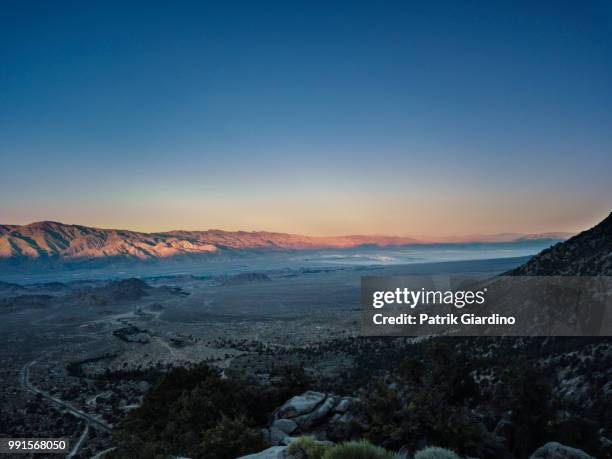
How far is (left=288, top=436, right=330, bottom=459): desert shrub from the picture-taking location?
9271 mm

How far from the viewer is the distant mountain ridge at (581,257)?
133ft

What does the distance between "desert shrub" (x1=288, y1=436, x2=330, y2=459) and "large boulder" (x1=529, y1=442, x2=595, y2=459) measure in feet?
22.8

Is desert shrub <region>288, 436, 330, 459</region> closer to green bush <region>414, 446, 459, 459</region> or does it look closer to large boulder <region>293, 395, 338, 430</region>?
green bush <region>414, 446, 459, 459</region>

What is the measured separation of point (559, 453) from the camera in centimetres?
1160

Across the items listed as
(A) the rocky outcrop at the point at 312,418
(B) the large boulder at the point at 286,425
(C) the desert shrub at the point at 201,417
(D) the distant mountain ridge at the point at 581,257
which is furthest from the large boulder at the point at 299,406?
(D) the distant mountain ridge at the point at 581,257

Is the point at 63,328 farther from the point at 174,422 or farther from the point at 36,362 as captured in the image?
the point at 174,422

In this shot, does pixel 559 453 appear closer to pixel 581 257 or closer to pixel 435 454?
pixel 435 454

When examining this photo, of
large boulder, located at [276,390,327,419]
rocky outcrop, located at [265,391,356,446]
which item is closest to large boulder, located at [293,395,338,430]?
rocky outcrop, located at [265,391,356,446]

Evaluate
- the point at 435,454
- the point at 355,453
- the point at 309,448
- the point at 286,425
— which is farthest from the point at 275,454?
the point at 286,425

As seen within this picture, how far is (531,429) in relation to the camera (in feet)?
52.3

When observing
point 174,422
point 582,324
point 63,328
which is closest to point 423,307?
point 582,324

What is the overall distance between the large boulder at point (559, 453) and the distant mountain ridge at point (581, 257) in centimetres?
3251

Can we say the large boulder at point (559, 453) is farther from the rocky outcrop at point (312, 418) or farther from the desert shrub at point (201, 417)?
the desert shrub at point (201, 417)

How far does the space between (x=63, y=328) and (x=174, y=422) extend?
87.4 meters
